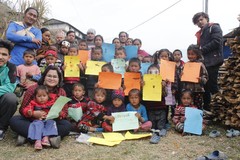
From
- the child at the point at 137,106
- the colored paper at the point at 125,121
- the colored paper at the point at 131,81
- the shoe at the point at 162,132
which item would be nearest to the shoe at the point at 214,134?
the shoe at the point at 162,132

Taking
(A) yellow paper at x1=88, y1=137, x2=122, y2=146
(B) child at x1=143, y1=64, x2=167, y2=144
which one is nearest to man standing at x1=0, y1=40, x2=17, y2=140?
(A) yellow paper at x1=88, y1=137, x2=122, y2=146

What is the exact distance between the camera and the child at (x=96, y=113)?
4.39m

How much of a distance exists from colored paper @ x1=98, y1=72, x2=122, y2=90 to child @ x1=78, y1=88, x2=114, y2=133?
0.10 meters

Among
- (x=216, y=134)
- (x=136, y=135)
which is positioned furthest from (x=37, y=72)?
(x=216, y=134)

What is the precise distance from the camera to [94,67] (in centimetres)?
498

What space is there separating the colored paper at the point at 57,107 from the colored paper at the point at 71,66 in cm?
114

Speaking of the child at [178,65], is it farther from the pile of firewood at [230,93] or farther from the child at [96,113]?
the child at [96,113]

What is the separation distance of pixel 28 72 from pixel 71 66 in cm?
75

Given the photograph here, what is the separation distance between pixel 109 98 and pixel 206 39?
2.09 m

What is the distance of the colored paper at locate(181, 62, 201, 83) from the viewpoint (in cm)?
Answer: 460

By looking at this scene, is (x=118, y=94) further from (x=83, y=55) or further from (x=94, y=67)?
(x=83, y=55)

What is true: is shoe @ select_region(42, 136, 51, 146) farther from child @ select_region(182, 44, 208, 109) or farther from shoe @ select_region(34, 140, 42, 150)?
child @ select_region(182, 44, 208, 109)

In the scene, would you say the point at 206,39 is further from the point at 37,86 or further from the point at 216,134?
the point at 37,86

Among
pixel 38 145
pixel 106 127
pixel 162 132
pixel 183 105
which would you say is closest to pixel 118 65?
pixel 106 127
